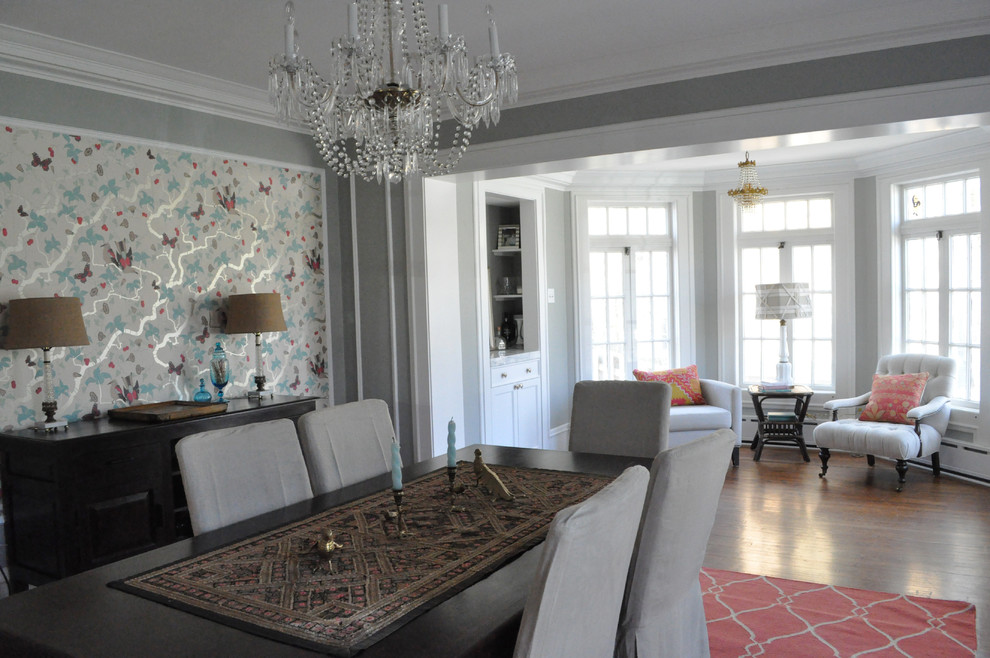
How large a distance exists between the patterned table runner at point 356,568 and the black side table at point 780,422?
4.18 meters

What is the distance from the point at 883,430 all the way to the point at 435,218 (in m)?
3.49

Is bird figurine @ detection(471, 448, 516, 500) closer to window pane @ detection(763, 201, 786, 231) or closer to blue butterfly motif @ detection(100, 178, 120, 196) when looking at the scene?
blue butterfly motif @ detection(100, 178, 120, 196)

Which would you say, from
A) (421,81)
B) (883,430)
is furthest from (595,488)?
(883,430)

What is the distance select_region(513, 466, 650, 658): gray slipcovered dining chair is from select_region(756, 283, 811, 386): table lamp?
501cm

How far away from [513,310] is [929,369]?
3300mm

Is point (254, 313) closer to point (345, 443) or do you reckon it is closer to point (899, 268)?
point (345, 443)

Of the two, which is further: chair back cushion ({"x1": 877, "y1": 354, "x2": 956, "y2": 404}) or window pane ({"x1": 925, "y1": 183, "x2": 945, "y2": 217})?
window pane ({"x1": 925, "y1": 183, "x2": 945, "y2": 217})

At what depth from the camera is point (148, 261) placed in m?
3.90

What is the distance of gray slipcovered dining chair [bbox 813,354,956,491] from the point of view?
5070 mm

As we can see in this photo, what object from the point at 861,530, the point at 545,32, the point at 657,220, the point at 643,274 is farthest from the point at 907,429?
the point at 545,32

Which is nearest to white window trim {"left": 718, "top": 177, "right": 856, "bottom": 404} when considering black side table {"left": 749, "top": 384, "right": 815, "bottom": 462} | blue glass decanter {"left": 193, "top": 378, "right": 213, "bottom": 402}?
black side table {"left": 749, "top": 384, "right": 815, "bottom": 462}

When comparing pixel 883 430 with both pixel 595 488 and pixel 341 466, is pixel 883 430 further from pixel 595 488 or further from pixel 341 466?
pixel 341 466

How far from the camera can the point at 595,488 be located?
2.46 m

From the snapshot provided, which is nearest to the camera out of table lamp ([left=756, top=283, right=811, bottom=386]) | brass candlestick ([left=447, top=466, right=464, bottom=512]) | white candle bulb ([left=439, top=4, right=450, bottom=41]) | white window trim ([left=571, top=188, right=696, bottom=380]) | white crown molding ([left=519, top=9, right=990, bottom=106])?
white candle bulb ([left=439, top=4, right=450, bottom=41])
